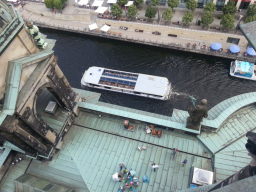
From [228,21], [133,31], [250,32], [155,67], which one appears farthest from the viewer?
[133,31]

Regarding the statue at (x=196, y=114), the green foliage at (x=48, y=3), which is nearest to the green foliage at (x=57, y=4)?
the green foliage at (x=48, y=3)

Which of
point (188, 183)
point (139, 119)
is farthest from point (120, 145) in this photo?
point (188, 183)

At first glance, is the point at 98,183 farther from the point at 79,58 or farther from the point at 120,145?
the point at 79,58

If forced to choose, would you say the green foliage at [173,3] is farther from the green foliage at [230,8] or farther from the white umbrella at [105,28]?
the white umbrella at [105,28]

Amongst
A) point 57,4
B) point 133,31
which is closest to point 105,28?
point 133,31

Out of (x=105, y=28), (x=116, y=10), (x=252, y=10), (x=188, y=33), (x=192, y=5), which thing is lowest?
(x=105, y=28)

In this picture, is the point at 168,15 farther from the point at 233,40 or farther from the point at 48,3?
the point at 48,3

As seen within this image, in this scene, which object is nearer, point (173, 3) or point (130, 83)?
point (130, 83)
